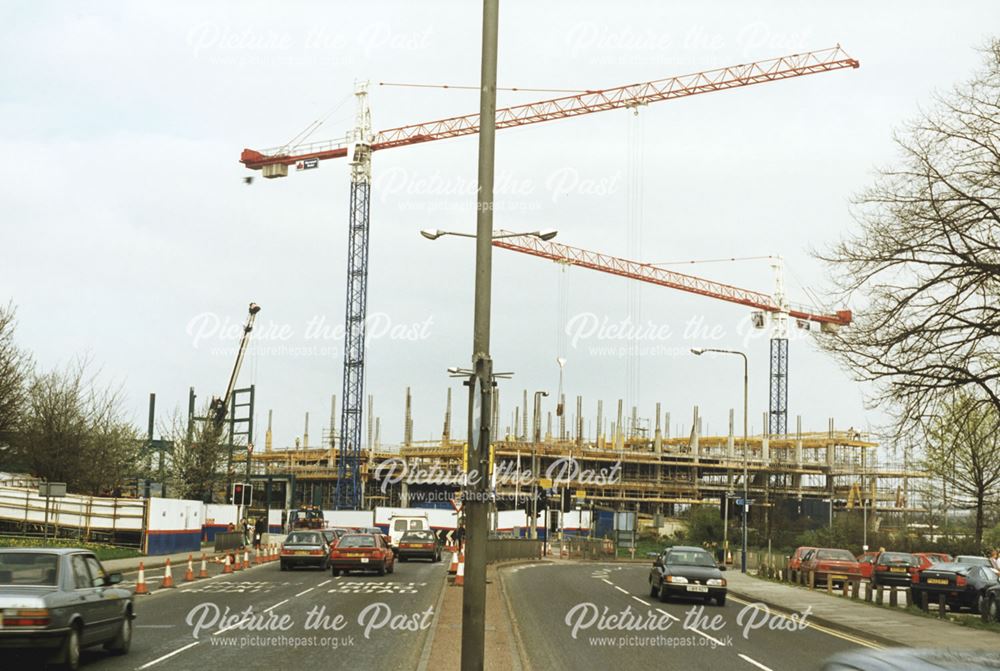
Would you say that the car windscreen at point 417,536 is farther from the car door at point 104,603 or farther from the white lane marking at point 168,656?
the car door at point 104,603

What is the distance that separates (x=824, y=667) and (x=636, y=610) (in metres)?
19.6

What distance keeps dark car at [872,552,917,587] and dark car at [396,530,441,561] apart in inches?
748

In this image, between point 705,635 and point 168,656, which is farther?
point 705,635

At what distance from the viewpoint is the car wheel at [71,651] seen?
1347cm

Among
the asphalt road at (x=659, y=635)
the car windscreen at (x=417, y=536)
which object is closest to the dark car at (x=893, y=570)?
the asphalt road at (x=659, y=635)

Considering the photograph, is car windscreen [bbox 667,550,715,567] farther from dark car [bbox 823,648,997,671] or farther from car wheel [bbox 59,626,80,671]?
dark car [bbox 823,648,997,671]

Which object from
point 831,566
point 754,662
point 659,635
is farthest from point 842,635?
point 831,566

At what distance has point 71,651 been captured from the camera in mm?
13586

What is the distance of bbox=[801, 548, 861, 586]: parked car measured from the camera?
38.5 meters

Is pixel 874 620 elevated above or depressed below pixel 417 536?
above

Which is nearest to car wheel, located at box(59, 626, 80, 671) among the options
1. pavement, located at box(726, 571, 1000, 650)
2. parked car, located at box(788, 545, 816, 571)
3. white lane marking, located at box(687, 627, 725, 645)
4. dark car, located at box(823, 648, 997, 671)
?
dark car, located at box(823, 648, 997, 671)

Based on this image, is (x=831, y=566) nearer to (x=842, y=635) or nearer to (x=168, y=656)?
(x=842, y=635)

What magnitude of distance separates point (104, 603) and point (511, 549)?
129 feet

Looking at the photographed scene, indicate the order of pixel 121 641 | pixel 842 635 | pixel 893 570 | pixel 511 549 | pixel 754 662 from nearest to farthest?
pixel 121 641
pixel 754 662
pixel 842 635
pixel 893 570
pixel 511 549
